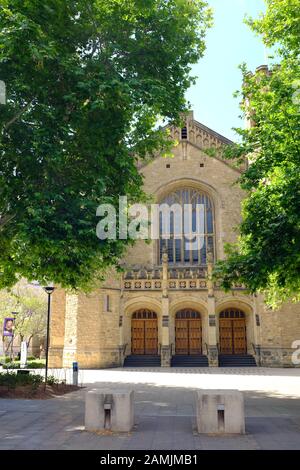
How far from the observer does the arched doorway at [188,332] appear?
93.9 feet

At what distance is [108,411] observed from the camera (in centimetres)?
862

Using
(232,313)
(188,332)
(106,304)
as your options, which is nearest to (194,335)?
(188,332)

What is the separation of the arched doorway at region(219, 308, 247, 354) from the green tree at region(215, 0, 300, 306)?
16546 mm

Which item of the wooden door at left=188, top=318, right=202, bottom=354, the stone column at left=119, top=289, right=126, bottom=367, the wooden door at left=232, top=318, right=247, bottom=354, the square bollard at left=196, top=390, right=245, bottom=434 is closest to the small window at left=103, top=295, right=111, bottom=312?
the stone column at left=119, top=289, right=126, bottom=367

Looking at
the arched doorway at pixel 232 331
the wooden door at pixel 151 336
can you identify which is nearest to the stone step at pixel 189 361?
the wooden door at pixel 151 336

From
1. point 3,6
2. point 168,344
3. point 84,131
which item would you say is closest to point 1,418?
point 84,131

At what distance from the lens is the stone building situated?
2647 centimetres

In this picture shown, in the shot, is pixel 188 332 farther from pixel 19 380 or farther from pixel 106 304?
pixel 19 380

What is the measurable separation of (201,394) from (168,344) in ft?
61.4

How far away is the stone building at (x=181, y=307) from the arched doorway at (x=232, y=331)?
0.07 metres


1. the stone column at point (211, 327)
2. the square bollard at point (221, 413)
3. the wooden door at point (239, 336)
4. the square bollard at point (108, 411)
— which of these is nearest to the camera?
the square bollard at point (221, 413)

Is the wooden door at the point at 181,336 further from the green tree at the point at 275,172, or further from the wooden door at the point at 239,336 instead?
the green tree at the point at 275,172

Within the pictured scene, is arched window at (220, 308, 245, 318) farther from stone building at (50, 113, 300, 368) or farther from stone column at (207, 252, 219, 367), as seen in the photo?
stone column at (207, 252, 219, 367)

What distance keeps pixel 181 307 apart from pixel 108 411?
20315 millimetres
